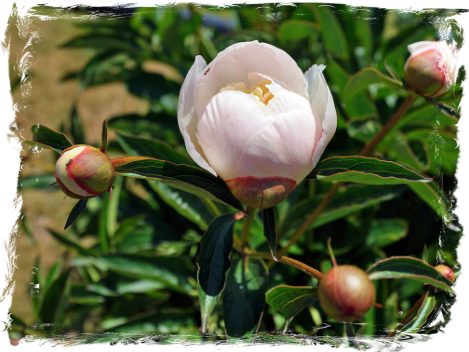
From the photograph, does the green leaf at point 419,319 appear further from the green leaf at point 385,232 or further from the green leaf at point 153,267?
the green leaf at point 153,267

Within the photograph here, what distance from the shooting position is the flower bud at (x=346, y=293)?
42 centimetres

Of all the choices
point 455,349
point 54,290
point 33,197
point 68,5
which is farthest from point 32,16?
point 455,349

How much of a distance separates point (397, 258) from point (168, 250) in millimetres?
512

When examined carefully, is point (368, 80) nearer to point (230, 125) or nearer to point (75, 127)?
point (230, 125)

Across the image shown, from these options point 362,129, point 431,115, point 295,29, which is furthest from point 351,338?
point 295,29

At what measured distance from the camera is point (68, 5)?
3.20 metres

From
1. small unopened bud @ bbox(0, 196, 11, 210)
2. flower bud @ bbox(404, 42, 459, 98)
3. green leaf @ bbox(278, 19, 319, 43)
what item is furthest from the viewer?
small unopened bud @ bbox(0, 196, 11, 210)

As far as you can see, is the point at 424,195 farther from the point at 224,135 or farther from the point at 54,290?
the point at 54,290

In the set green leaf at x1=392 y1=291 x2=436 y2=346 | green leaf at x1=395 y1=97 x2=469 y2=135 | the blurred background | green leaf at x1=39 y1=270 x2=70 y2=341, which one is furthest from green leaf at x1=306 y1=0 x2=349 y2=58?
green leaf at x1=39 y1=270 x2=70 y2=341

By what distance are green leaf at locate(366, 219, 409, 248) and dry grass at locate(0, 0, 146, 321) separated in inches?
42.9

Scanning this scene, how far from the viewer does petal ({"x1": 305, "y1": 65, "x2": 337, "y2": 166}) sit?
1.41ft

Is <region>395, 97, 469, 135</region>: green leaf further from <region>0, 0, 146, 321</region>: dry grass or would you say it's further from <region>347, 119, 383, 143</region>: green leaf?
<region>0, 0, 146, 321</region>: dry grass

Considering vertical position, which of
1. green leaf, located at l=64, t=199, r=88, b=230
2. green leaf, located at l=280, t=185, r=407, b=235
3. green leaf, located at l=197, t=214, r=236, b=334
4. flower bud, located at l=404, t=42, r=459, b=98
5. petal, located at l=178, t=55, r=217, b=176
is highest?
flower bud, located at l=404, t=42, r=459, b=98

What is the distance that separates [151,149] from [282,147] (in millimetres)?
243
